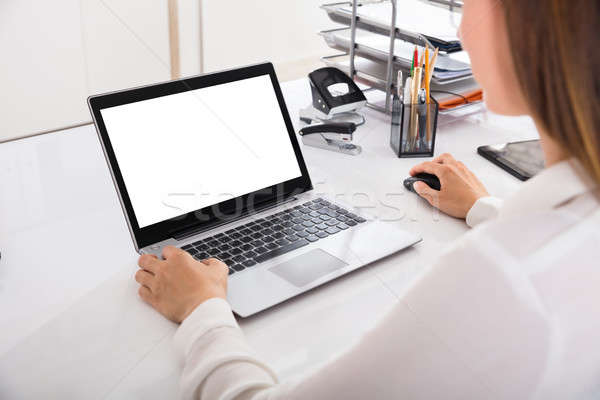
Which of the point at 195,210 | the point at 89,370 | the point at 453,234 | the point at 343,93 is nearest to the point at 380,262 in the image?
the point at 453,234

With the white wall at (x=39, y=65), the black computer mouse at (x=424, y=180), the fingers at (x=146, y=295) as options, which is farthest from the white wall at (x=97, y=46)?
the fingers at (x=146, y=295)

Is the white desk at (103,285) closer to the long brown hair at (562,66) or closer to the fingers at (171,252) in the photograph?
the fingers at (171,252)

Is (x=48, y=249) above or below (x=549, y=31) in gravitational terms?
below

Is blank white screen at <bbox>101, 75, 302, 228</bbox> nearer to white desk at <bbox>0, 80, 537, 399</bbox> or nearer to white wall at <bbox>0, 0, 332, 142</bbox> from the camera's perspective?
white desk at <bbox>0, 80, 537, 399</bbox>

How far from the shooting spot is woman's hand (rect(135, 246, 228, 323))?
2.49ft

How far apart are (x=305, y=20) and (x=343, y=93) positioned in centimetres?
296

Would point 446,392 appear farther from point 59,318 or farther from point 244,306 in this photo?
point 59,318

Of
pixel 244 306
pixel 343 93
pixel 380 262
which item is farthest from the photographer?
pixel 343 93

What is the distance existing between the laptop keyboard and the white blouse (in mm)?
339

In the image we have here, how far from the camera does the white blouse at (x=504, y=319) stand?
480mm

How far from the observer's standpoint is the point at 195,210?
37.2 inches

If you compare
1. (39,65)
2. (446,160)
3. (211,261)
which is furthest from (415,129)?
(39,65)

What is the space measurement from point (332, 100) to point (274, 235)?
0.60 m

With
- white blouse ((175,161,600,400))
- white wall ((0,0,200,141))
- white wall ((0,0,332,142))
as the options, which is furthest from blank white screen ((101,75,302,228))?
white wall ((0,0,200,141))
